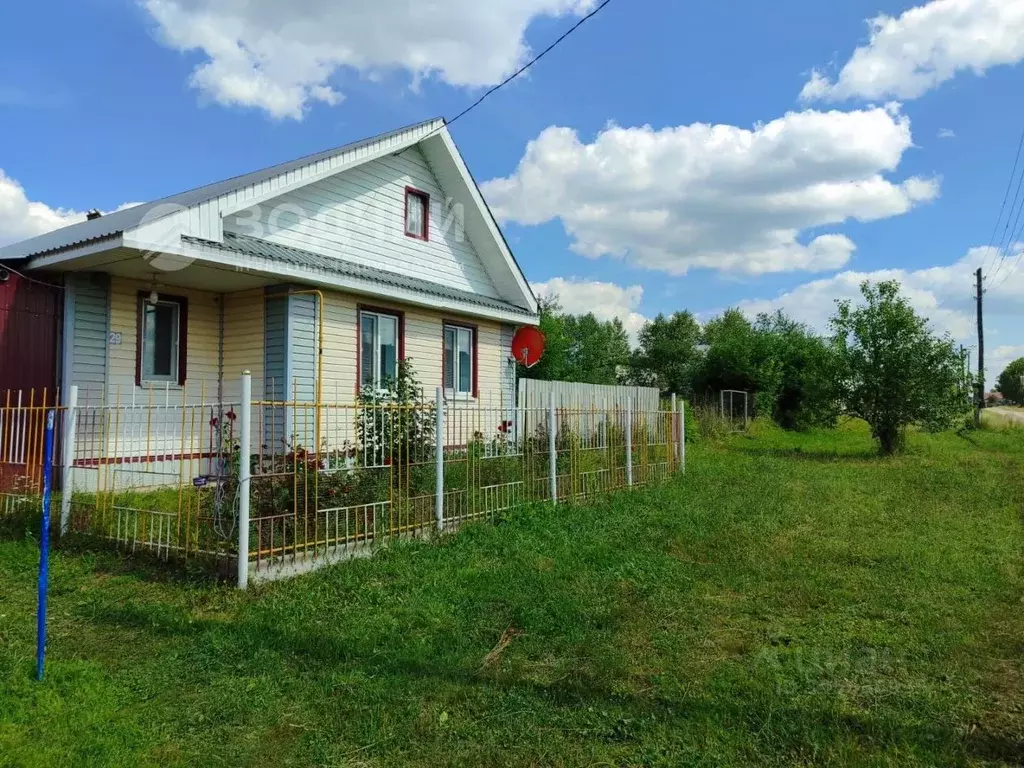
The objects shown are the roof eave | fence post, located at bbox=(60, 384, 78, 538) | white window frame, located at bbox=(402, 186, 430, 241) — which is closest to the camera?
fence post, located at bbox=(60, 384, 78, 538)

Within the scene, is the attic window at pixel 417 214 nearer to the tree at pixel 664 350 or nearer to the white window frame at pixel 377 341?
the white window frame at pixel 377 341

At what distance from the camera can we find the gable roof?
26.3 ft

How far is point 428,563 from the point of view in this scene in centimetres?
611

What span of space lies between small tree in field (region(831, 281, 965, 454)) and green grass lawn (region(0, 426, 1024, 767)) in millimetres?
10311

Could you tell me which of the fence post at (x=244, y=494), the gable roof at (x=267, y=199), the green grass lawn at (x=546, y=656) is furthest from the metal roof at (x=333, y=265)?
the green grass lawn at (x=546, y=656)

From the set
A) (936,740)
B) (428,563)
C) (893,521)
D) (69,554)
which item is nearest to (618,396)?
(893,521)

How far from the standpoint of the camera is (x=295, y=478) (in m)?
5.71

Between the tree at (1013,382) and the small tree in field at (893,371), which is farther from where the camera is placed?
the tree at (1013,382)

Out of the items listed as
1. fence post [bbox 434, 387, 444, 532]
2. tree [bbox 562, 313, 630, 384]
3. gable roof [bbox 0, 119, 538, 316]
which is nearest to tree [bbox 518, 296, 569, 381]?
tree [bbox 562, 313, 630, 384]

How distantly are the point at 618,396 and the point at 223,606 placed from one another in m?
13.7

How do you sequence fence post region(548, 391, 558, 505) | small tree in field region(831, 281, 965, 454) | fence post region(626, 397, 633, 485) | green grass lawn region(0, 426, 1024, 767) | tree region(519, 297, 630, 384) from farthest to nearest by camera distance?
tree region(519, 297, 630, 384)
small tree in field region(831, 281, 965, 454)
fence post region(626, 397, 633, 485)
fence post region(548, 391, 558, 505)
green grass lawn region(0, 426, 1024, 767)

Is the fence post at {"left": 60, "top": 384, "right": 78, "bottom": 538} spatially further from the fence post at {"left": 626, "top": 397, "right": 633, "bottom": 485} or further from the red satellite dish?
the red satellite dish

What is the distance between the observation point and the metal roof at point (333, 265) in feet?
29.3

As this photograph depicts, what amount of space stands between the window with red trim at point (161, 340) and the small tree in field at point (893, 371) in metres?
Result: 15.1
